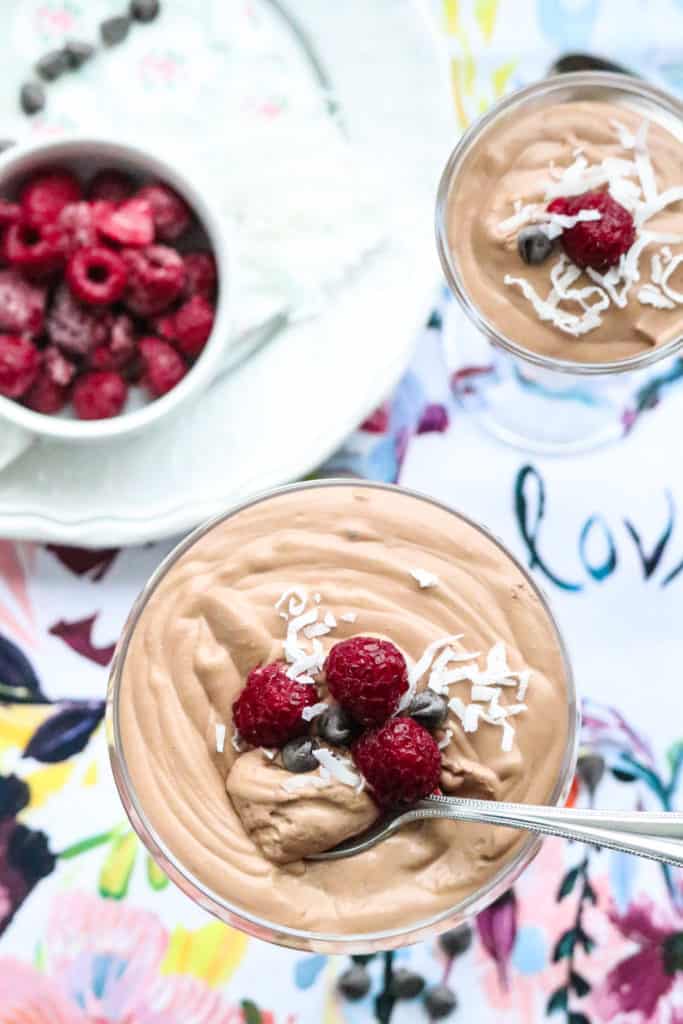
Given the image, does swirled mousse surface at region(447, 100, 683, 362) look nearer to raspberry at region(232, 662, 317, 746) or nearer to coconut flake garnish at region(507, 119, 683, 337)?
coconut flake garnish at region(507, 119, 683, 337)

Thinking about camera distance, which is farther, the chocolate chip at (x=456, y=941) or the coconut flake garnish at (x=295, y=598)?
the chocolate chip at (x=456, y=941)

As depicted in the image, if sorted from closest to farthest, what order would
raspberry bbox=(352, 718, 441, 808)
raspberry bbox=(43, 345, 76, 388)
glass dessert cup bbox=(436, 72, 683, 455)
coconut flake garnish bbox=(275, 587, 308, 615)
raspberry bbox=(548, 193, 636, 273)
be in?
raspberry bbox=(352, 718, 441, 808) → coconut flake garnish bbox=(275, 587, 308, 615) → raspberry bbox=(548, 193, 636, 273) → glass dessert cup bbox=(436, 72, 683, 455) → raspberry bbox=(43, 345, 76, 388)

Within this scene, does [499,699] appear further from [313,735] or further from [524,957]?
[524,957]

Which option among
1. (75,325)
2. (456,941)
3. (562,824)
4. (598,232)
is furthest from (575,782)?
(75,325)

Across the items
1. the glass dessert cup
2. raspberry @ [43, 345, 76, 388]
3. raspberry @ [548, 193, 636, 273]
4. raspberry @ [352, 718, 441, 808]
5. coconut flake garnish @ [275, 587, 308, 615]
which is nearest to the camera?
raspberry @ [352, 718, 441, 808]

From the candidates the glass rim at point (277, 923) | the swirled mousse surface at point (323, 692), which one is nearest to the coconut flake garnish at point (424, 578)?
the swirled mousse surface at point (323, 692)

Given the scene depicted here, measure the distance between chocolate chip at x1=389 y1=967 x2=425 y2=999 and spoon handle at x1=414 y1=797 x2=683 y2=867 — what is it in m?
0.57

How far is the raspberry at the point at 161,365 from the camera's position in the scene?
2.05 meters

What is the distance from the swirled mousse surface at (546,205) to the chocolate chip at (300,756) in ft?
2.30

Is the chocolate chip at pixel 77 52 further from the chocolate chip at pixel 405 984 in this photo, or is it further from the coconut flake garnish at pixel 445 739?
the chocolate chip at pixel 405 984

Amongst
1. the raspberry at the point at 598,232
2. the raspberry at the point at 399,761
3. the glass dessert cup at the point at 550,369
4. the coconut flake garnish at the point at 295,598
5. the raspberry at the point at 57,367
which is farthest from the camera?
the raspberry at the point at 57,367

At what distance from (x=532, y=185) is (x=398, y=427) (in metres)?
0.46

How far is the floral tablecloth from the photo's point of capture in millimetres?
2076

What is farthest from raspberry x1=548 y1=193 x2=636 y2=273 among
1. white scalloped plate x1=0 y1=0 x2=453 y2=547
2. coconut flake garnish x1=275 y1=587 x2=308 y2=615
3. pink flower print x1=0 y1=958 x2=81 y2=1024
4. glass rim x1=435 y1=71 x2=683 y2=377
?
pink flower print x1=0 y1=958 x2=81 y2=1024
